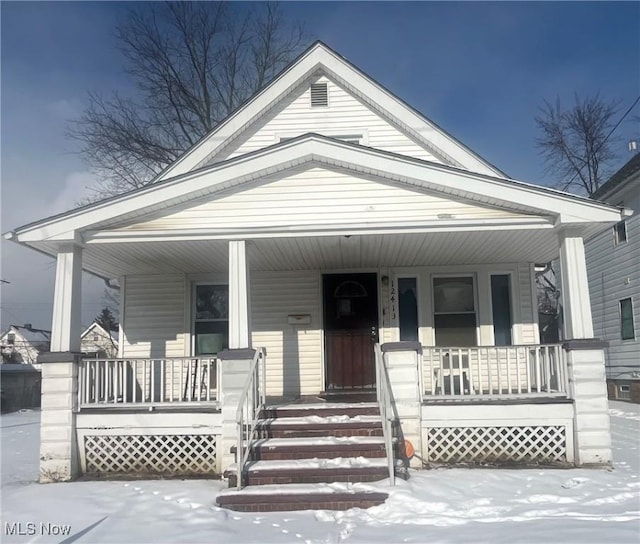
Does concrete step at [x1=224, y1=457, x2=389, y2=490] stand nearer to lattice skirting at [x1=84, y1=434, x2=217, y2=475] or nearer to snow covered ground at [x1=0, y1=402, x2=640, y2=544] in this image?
snow covered ground at [x1=0, y1=402, x2=640, y2=544]

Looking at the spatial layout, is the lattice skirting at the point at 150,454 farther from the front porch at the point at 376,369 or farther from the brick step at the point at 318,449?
the brick step at the point at 318,449

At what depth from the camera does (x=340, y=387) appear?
10.2 metres

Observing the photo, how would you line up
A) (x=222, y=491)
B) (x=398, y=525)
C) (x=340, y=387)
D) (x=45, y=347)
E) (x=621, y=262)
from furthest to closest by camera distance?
1. (x=45, y=347)
2. (x=621, y=262)
3. (x=340, y=387)
4. (x=222, y=491)
5. (x=398, y=525)

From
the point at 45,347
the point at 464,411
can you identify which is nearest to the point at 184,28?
the point at 464,411

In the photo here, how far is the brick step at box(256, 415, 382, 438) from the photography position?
24.2ft

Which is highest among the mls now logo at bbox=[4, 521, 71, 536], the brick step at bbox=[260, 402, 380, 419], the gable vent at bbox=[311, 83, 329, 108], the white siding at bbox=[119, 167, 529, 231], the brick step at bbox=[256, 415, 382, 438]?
the gable vent at bbox=[311, 83, 329, 108]

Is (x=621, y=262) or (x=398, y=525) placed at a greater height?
(x=621, y=262)

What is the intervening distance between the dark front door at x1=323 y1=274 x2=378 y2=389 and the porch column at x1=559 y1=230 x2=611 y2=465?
353cm

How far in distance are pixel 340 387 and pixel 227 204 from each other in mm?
3978

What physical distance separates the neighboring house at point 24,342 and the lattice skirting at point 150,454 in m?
38.1

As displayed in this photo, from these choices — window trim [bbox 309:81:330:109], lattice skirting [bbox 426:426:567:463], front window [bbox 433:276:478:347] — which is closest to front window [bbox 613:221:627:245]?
front window [bbox 433:276:478:347]

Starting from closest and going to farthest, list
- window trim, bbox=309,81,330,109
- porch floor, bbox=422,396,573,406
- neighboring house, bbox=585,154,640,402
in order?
porch floor, bbox=422,396,573,406 < window trim, bbox=309,81,330,109 < neighboring house, bbox=585,154,640,402

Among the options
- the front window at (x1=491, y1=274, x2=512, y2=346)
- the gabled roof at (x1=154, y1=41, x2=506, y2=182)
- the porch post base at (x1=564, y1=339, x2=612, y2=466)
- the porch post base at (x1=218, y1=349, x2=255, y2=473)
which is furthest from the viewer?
the gabled roof at (x1=154, y1=41, x2=506, y2=182)

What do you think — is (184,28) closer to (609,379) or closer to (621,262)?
(621,262)
